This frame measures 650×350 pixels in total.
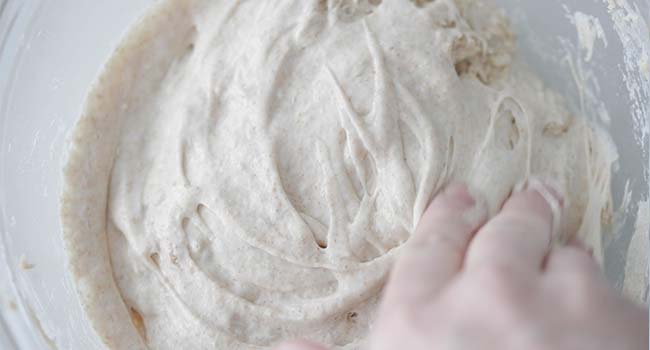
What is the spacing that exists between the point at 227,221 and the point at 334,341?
27 centimetres

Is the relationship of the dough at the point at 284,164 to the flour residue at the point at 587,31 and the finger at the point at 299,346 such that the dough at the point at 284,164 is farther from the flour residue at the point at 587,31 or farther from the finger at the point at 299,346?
the finger at the point at 299,346

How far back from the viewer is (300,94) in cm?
120

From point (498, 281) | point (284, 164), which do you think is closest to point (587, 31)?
point (284, 164)

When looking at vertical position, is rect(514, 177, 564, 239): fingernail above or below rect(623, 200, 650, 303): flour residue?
above

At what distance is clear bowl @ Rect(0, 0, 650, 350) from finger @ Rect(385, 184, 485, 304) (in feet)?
1.43

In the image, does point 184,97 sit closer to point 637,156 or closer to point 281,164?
point 281,164

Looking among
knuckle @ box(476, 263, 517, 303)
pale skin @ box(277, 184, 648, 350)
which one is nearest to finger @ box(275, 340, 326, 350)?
pale skin @ box(277, 184, 648, 350)

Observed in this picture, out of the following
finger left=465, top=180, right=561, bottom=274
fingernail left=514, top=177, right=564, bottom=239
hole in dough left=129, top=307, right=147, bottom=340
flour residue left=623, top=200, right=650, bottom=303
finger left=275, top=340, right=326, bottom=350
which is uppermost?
finger left=275, top=340, right=326, bottom=350

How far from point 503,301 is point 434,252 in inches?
5.8

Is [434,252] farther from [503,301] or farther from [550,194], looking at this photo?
[550,194]

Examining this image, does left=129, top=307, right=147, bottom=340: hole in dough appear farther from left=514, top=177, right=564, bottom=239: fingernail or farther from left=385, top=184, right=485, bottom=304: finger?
left=514, top=177, right=564, bottom=239: fingernail

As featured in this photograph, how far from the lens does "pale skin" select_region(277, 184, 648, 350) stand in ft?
2.33

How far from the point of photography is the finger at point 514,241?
79cm

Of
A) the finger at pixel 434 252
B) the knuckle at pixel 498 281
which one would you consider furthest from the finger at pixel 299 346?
the knuckle at pixel 498 281
